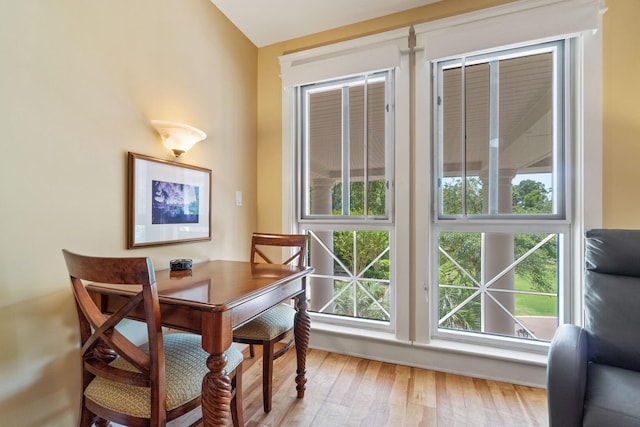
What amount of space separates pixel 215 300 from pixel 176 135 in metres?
1.05

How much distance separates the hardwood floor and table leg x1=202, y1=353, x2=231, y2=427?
24.9 inches

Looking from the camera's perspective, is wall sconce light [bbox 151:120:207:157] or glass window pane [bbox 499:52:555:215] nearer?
wall sconce light [bbox 151:120:207:157]

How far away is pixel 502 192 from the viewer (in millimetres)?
1922

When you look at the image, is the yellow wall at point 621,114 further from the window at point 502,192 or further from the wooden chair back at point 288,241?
the wooden chair back at point 288,241

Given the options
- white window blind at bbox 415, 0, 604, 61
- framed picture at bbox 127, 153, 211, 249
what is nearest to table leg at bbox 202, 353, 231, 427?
framed picture at bbox 127, 153, 211, 249

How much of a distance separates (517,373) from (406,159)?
1.59 metres

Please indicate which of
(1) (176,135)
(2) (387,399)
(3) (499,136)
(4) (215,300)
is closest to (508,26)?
(3) (499,136)

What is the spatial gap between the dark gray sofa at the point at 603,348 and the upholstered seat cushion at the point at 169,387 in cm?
123

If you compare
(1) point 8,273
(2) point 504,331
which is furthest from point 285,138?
(2) point 504,331

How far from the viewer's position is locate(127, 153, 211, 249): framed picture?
1457 mm

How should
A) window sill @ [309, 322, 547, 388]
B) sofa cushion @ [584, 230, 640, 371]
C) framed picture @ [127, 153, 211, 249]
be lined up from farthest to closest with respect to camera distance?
window sill @ [309, 322, 547, 388]
framed picture @ [127, 153, 211, 249]
sofa cushion @ [584, 230, 640, 371]

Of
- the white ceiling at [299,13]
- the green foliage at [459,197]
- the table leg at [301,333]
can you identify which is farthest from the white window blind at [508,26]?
the table leg at [301,333]

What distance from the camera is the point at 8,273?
103 cm

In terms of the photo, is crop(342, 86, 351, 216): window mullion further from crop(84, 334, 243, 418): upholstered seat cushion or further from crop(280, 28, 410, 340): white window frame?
crop(84, 334, 243, 418): upholstered seat cushion
